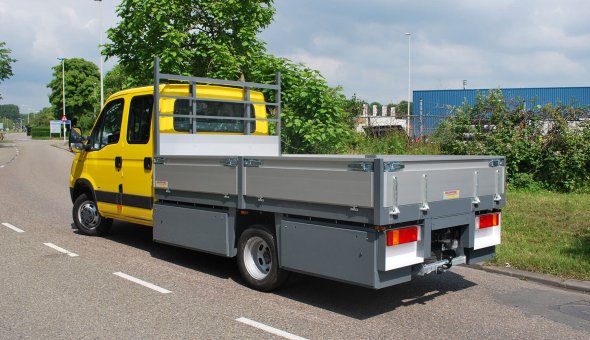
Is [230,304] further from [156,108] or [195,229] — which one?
[156,108]

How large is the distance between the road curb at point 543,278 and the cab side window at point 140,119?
4918 millimetres

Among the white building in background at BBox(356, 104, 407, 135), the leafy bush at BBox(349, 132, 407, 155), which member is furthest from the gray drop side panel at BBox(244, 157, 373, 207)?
the white building in background at BBox(356, 104, 407, 135)

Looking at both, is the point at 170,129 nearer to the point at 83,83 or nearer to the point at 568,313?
the point at 568,313

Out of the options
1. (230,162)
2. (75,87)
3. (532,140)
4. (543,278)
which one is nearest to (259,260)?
(230,162)

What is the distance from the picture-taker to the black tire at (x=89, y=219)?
9305 mm

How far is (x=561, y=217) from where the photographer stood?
9.43 m

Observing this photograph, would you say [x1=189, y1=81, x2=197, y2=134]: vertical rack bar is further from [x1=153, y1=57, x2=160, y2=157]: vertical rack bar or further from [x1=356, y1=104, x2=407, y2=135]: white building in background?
[x1=356, y1=104, x2=407, y2=135]: white building in background

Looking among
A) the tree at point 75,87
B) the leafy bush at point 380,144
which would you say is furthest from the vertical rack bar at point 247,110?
the tree at point 75,87

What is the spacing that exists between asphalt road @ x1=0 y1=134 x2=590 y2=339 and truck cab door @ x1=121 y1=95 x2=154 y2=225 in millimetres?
702

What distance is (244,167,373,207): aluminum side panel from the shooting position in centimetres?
499

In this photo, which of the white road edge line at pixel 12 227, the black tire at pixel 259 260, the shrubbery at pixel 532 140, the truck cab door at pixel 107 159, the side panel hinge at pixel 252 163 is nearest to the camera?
the side panel hinge at pixel 252 163

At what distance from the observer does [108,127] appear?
8.69 meters

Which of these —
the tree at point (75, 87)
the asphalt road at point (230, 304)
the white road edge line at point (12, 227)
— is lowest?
the asphalt road at point (230, 304)

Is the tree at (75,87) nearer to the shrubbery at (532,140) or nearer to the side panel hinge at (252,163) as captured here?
the shrubbery at (532,140)
